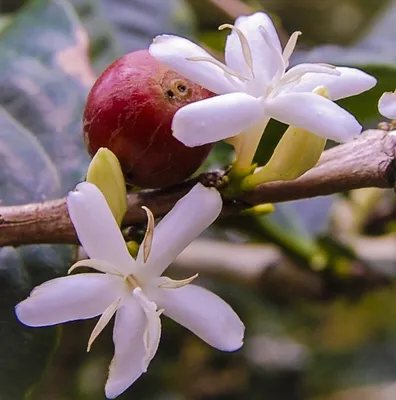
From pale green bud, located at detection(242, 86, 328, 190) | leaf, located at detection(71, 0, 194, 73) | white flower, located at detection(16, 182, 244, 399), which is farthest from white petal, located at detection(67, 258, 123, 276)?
leaf, located at detection(71, 0, 194, 73)

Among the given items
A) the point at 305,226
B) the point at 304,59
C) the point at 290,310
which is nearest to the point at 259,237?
the point at 305,226

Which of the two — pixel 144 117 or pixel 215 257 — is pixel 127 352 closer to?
pixel 144 117

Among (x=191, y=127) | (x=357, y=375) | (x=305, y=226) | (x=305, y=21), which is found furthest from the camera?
(x=305, y=21)

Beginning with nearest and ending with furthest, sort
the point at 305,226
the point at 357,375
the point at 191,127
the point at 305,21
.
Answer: the point at 191,127, the point at 305,226, the point at 357,375, the point at 305,21

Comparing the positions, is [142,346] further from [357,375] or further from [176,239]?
[357,375]

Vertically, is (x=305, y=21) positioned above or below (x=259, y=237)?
below

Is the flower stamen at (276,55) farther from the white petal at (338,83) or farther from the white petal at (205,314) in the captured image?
the white petal at (205,314)

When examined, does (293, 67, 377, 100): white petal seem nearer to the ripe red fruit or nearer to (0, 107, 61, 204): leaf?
the ripe red fruit
